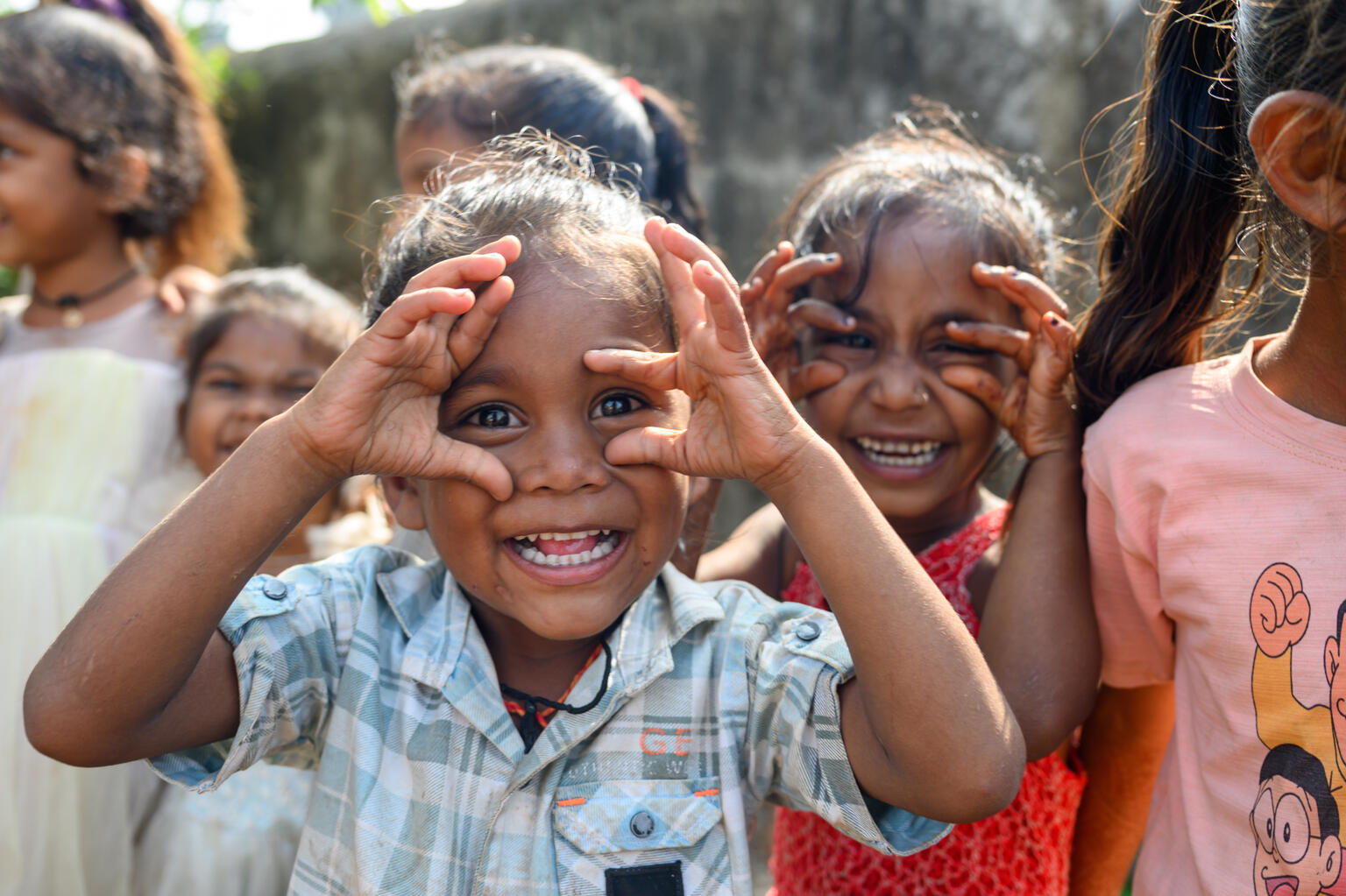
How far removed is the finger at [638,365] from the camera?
142cm

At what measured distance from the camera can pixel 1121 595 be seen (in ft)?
5.43

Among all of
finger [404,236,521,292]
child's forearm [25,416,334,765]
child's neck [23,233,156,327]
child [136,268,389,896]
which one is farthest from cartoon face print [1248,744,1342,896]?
child's neck [23,233,156,327]

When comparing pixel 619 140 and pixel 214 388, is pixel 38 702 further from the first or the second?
pixel 619 140

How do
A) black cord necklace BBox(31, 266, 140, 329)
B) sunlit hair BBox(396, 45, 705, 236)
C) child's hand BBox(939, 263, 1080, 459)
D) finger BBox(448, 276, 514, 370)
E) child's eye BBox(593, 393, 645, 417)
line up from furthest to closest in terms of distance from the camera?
black cord necklace BBox(31, 266, 140, 329) → sunlit hair BBox(396, 45, 705, 236) → child's hand BBox(939, 263, 1080, 459) → child's eye BBox(593, 393, 645, 417) → finger BBox(448, 276, 514, 370)

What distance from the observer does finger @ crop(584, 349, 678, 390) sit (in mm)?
1421

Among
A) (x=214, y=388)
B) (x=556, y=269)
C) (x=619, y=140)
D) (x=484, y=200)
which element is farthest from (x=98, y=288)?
(x=556, y=269)

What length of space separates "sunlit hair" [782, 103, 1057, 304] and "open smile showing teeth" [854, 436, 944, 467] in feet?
0.85

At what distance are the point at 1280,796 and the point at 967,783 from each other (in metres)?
0.43

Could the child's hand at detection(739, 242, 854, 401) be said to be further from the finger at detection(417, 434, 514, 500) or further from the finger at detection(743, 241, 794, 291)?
the finger at detection(417, 434, 514, 500)

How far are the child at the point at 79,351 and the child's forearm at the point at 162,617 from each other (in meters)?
1.13

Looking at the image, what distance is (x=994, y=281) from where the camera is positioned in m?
1.85

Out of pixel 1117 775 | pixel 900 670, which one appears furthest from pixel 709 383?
pixel 1117 775

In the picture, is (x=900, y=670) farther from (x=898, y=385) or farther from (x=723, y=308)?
(x=898, y=385)

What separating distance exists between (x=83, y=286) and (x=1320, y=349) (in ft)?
9.03
